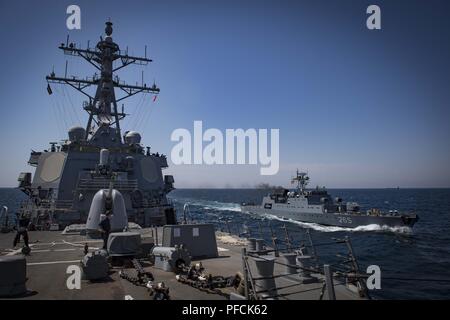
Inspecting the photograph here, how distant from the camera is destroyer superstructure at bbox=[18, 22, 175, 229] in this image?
59.4ft

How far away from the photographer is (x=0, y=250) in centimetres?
1108

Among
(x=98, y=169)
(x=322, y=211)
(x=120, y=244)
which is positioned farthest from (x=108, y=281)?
(x=322, y=211)

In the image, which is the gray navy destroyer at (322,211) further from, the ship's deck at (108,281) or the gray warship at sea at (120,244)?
the ship's deck at (108,281)

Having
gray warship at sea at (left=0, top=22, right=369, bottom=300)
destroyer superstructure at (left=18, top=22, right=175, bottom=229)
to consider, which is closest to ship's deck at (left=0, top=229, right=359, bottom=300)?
A: gray warship at sea at (left=0, top=22, right=369, bottom=300)

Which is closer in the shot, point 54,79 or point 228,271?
point 228,271

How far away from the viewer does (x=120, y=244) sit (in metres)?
8.89

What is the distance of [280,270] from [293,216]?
132 ft

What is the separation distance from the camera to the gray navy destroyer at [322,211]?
36469 mm

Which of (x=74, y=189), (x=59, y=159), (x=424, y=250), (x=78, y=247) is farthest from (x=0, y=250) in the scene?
(x=424, y=250)

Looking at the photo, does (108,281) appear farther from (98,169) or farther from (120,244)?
(98,169)

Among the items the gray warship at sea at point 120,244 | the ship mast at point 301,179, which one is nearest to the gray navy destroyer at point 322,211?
the ship mast at point 301,179

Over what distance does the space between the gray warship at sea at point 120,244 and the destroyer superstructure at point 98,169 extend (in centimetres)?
6
